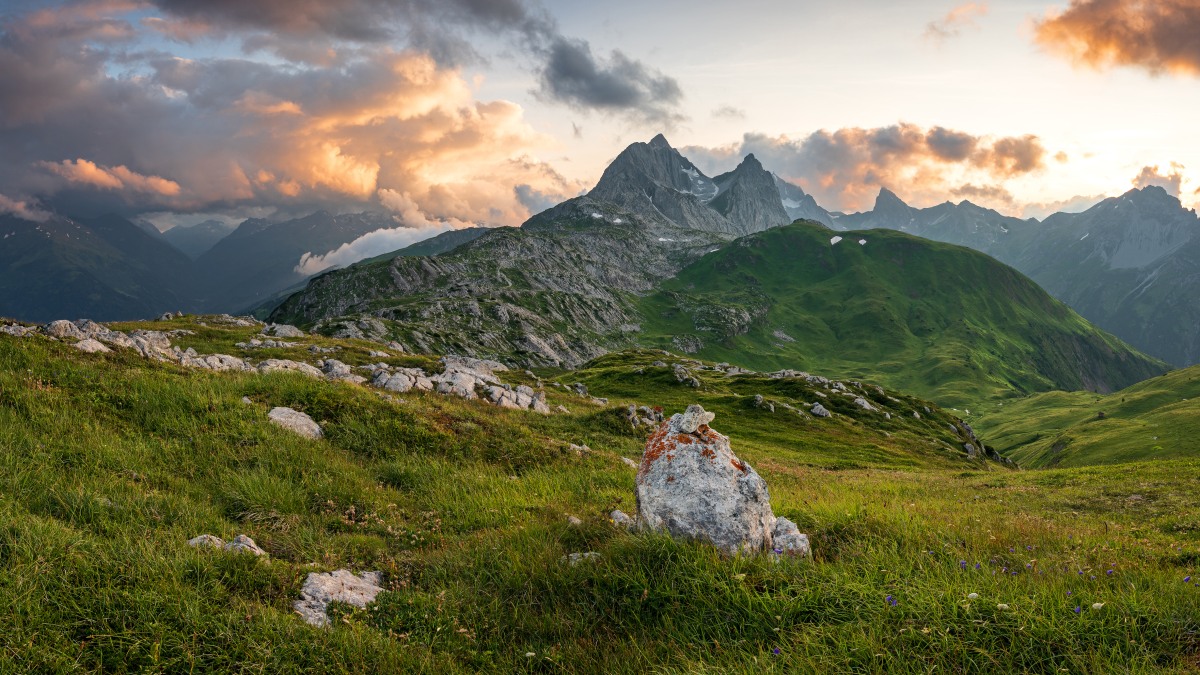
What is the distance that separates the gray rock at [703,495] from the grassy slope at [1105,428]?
89.6 meters

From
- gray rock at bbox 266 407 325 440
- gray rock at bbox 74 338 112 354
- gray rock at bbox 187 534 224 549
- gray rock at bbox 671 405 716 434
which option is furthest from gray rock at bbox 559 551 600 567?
gray rock at bbox 74 338 112 354

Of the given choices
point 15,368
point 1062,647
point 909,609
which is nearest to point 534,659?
point 909,609

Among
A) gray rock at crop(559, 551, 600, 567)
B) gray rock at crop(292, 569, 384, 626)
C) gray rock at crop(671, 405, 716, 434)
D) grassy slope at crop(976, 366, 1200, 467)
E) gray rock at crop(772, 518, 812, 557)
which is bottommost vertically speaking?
grassy slope at crop(976, 366, 1200, 467)

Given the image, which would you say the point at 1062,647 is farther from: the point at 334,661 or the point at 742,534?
the point at 334,661

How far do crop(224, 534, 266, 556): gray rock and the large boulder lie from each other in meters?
5.65

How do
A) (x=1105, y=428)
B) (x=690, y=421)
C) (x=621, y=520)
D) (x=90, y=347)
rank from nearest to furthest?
(x=621, y=520) < (x=690, y=421) < (x=90, y=347) < (x=1105, y=428)

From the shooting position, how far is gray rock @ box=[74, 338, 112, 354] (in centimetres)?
1711

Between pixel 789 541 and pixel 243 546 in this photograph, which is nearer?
pixel 243 546

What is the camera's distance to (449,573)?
7742mm

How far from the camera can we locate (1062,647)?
509cm

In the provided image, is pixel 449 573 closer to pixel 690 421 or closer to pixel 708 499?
pixel 708 499

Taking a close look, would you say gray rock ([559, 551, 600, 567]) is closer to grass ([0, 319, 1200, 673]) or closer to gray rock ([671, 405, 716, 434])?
grass ([0, 319, 1200, 673])

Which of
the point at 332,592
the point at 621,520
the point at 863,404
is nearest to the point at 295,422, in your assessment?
the point at 332,592

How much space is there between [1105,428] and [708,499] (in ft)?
409
